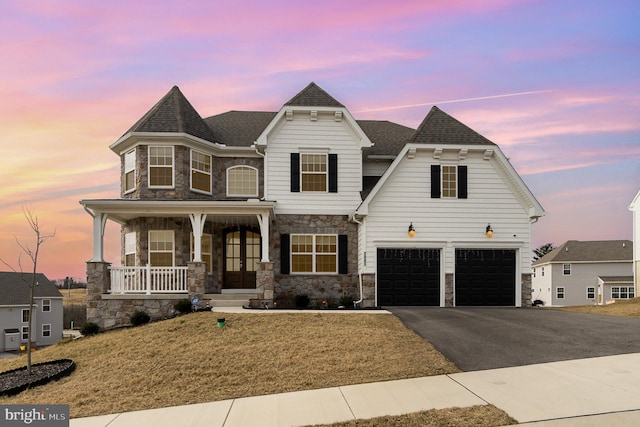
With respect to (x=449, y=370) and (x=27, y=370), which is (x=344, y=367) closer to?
(x=449, y=370)

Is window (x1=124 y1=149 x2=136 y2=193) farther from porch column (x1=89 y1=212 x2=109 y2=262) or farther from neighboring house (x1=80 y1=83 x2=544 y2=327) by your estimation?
porch column (x1=89 y1=212 x2=109 y2=262)

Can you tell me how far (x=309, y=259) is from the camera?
843 inches

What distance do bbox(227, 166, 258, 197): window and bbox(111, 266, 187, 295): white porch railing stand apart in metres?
4.24

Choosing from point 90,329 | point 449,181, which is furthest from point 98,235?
point 449,181

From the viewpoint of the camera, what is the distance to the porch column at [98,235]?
19109mm

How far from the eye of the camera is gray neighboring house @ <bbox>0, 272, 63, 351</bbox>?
45.2 m

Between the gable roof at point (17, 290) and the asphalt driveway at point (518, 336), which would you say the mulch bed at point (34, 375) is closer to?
the asphalt driveway at point (518, 336)

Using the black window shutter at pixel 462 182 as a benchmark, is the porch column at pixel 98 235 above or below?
below

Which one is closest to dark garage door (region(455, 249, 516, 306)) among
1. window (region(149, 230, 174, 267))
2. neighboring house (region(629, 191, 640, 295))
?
window (region(149, 230, 174, 267))

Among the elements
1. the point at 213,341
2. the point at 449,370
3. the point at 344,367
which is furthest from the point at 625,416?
the point at 213,341

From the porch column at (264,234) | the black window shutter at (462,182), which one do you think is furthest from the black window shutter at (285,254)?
the black window shutter at (462,182)

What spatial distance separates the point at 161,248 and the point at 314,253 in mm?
5915

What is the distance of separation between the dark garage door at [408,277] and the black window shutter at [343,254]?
1.58 metres

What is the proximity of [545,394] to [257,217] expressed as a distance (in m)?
12.9
